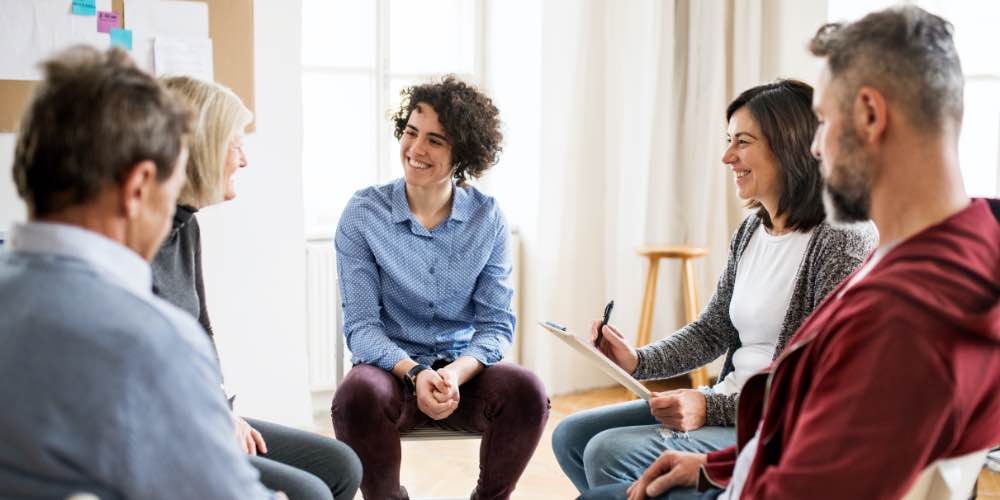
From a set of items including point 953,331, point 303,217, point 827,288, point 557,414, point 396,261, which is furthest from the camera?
point 557,414

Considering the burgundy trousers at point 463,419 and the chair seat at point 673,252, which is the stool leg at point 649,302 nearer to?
the chair seat at point 673,252

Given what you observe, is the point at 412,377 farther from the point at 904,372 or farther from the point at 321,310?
the point at 321,310

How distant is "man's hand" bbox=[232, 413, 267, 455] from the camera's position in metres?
1.93

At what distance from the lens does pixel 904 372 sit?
1057 mm

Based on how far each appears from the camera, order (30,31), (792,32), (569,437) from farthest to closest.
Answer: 1. (792,32)
2. (30,31)
3. (569,437)

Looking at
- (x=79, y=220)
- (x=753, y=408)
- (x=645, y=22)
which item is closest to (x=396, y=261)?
(x=753, y=408)

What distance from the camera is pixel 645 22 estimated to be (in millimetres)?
4238

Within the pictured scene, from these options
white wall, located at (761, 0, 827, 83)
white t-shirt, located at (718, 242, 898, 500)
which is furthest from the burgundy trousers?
white wall, located at (761, 0, 827, 83)

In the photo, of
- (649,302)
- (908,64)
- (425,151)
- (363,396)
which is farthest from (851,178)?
(649,302)

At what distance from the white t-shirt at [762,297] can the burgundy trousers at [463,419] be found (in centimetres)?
53

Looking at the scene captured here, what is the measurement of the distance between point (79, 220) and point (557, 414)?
3.19 metres

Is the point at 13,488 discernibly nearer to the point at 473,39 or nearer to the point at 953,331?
the point at 953,331

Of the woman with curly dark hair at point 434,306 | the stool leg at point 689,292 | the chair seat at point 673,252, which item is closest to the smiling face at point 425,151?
the woman with curly dark hair at point 434,306

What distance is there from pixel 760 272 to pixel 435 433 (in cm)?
91
